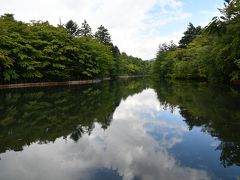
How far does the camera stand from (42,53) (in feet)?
157

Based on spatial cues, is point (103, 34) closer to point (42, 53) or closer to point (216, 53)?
point (42, 53)

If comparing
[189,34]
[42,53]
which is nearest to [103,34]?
[189,34]

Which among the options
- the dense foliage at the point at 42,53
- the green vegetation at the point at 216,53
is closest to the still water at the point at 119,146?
the green vegetation at the point at 216,53

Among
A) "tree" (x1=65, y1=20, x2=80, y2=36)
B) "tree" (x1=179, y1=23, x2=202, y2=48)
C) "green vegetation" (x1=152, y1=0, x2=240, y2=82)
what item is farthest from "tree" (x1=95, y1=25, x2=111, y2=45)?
"tree" (x1=179, y1=23, x2=202, y2=48)

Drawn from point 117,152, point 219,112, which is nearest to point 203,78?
point 219,112

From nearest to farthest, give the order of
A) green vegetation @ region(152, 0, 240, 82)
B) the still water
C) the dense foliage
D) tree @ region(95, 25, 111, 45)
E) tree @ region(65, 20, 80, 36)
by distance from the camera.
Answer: the still water, green vegetation @ region(152, 0, 240, 82), the dense foliage, tree @ region(65, 20, 80, 36), tree @ region(95, 25, 111, 45)

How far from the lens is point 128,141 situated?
439 inches

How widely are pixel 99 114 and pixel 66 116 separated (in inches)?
82.7

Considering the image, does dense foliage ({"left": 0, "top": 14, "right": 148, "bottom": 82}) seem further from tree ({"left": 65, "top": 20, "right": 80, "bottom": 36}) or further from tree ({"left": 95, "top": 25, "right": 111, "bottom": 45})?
tree ({"left": 95, "top": 25, "right": 111, "bottom": 45})

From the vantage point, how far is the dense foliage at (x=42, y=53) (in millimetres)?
41875

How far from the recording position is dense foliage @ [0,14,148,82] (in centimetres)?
4188

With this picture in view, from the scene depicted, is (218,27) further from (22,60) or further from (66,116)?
(22,60)

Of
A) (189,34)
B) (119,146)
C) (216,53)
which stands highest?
(189,34)

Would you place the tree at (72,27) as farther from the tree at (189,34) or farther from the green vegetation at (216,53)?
the tree at (189,34)
